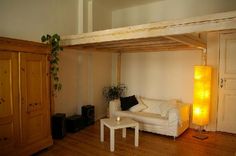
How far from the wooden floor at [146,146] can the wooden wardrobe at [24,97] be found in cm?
44

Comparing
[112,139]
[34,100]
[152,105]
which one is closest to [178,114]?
[152,105]

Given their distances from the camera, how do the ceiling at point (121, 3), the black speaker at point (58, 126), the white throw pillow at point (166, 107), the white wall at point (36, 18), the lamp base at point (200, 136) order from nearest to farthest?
1. the white wall at point (36, 18)
2. the black speaker at point (58, 126)
3. the lamp base at point (200, 136)
4. the white throw pillow at point (166, 107)
5. the ceiling at point (121, 3)

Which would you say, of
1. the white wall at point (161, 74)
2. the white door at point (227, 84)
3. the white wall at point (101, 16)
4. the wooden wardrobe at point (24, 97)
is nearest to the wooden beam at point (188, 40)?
the white door at point (227, 84)

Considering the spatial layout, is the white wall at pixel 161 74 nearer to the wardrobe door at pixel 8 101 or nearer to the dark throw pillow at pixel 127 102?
the dark throw pillow at pixel 127 102

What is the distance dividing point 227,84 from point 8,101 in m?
4.21

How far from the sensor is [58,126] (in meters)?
3.73

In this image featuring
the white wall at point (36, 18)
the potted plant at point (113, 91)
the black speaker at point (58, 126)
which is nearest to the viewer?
the white wall at point (36, 18)

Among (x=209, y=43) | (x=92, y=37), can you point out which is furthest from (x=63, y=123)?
(x=209, y=43)

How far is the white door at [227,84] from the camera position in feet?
12.9

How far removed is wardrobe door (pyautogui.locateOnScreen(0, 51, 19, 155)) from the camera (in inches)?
101

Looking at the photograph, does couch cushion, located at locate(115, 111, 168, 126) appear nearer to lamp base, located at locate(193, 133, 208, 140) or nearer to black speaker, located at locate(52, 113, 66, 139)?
lamp base, located at locate(193, 133, 208, 140)

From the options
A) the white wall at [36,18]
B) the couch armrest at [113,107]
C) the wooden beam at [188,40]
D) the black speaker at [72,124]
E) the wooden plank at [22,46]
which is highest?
the white wall at [36,18]

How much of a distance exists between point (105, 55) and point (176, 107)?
261cm

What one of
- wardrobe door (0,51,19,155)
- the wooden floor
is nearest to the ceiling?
wardrobe door (0,51,19,155)
